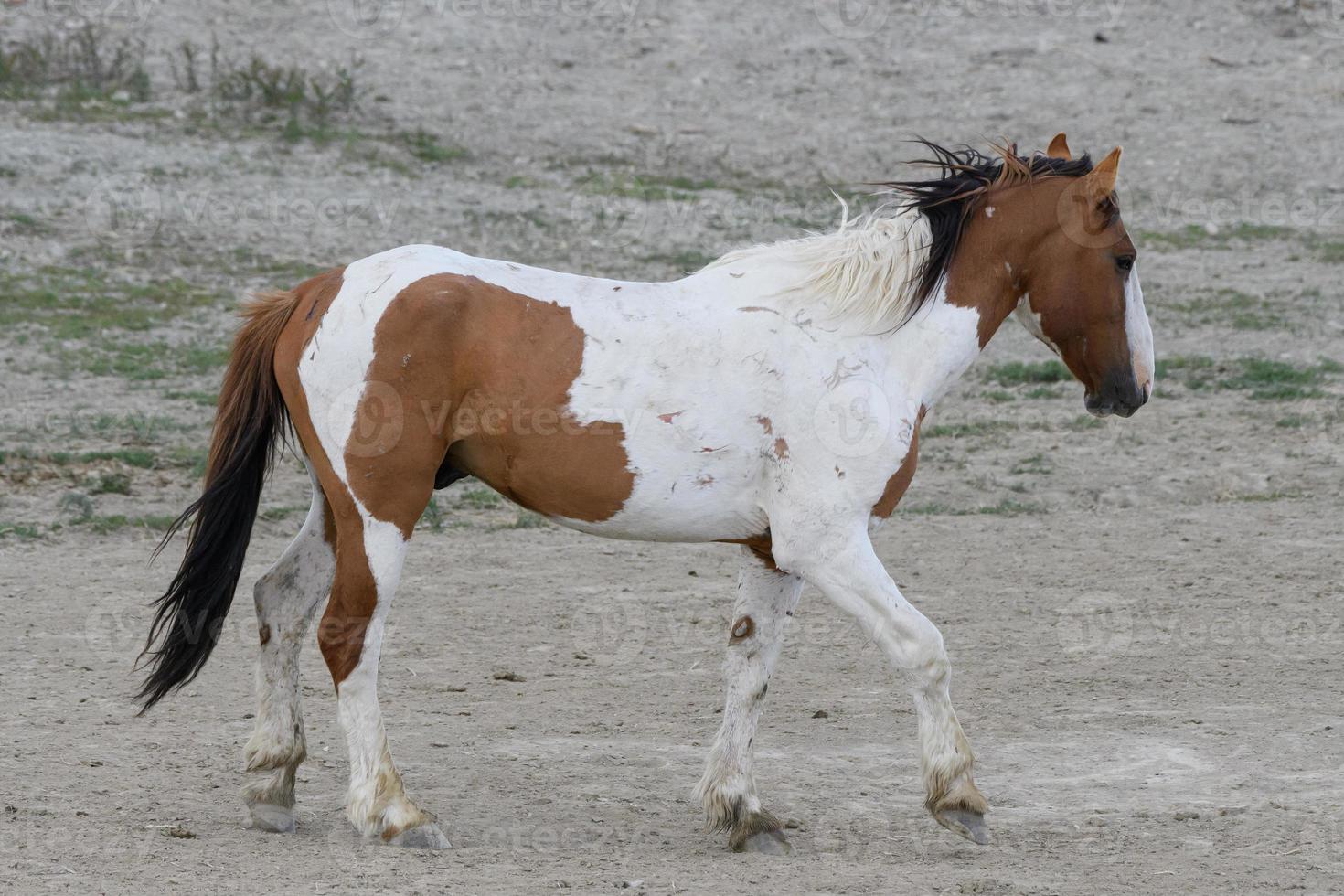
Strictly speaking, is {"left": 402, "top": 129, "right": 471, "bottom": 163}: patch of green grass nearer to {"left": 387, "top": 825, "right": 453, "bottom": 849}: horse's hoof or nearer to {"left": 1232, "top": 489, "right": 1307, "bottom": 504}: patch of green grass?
{"left": 1232, "top": 489, "right": 1307, "bottom": 504}: patch of green grass

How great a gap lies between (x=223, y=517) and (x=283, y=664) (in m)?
0.49

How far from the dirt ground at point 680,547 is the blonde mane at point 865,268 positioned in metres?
1.58

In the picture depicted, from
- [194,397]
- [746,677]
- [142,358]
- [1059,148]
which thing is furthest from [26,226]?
[1059,148]

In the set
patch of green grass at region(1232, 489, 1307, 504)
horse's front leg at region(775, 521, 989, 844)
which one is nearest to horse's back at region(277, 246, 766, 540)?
horse's front leg at region(775, 521, 989, 844)

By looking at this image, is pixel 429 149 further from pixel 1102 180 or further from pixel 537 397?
pixel 1102 180

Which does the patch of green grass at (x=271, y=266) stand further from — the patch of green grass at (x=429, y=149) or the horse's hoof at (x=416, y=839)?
the horse's hoof at (x=416, y=839)

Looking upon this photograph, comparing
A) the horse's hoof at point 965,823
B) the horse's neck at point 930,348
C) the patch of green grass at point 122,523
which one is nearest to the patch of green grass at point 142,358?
the patch of green grass at point 122,523

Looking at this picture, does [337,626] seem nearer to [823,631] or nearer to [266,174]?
[823,631]

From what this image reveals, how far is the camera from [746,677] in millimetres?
4797

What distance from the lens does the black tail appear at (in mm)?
4770

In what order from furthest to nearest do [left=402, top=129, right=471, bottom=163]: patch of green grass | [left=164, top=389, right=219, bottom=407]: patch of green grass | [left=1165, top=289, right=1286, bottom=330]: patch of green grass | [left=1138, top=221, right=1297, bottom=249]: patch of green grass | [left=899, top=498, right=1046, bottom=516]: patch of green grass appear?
[left=402, top=129, right=471, bottom=163]: patch of green grass
[left=1138, top=221, right=1297, bottom=249]: patch of green grass
[left=1165, top=289, right=1286, bottom=330]: patch of green grass
[left=164, top=389, right=219, bottom=407]: patch of green grass
[left=899, top=498, right=1046, bottom=516]: patch of green grass

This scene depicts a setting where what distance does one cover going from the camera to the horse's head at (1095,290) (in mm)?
4652

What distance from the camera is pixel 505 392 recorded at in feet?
14.6

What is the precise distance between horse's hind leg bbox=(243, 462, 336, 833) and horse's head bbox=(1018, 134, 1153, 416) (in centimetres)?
232
